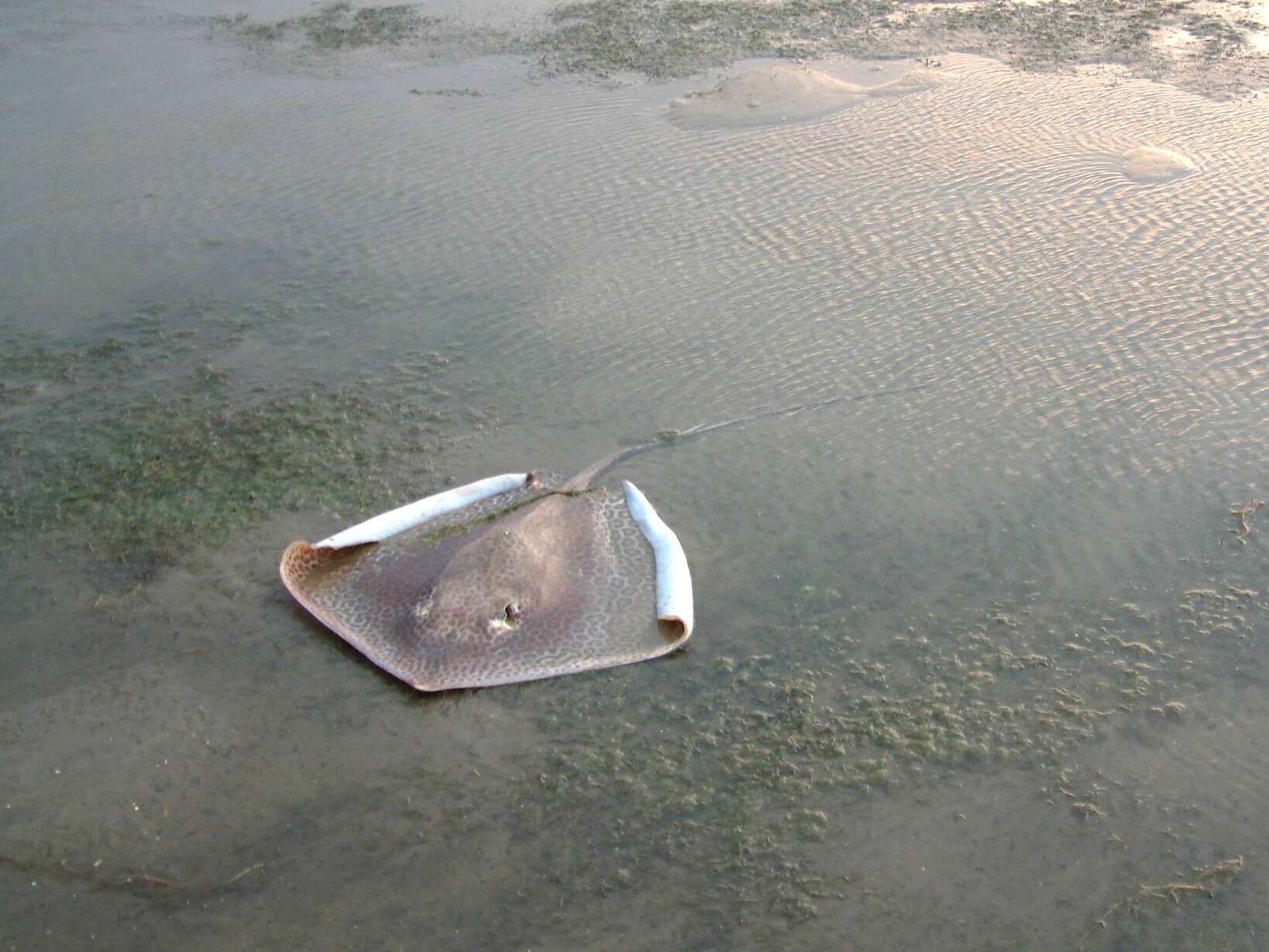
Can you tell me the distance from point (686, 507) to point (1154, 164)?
7.16m

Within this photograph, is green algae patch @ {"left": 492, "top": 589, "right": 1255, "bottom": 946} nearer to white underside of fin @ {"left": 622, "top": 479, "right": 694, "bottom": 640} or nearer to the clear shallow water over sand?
the clear shallow water over sand

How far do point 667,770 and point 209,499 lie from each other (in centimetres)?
400

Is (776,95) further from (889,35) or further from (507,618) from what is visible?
(507,618)

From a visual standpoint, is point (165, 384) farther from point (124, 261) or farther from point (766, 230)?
point (766, 230)

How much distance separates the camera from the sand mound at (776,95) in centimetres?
1196

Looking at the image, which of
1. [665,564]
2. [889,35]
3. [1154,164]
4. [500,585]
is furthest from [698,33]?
[500,585]

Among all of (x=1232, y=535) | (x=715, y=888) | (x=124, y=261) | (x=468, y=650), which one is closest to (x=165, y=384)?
(x=124, y=261)

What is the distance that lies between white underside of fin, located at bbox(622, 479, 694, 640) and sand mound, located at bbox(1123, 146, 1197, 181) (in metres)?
7.04

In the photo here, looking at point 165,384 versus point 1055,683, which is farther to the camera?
point 165,384

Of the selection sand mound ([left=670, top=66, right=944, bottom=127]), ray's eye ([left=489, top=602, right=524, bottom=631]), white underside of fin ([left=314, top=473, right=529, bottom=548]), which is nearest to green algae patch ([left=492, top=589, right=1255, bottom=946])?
ray's eye ([left=489, top=602, right=524, bottom=631])

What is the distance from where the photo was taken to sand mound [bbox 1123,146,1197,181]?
Result: 1041cm

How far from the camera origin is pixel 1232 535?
673 cm

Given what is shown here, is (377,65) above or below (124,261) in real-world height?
above

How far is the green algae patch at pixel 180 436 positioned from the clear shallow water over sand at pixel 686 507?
54 mm
